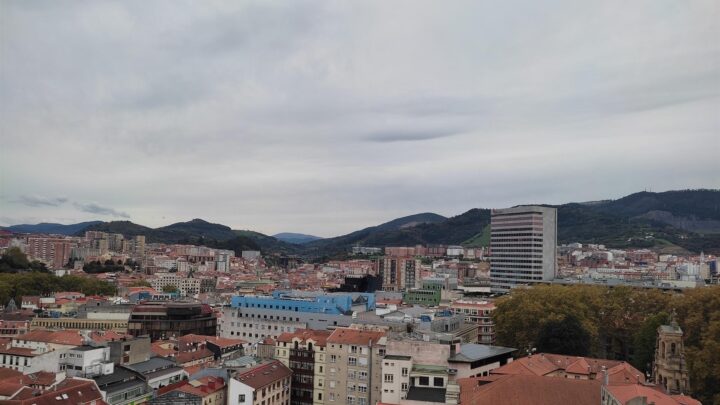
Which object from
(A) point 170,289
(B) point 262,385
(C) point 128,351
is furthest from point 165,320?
(A) point 170,289

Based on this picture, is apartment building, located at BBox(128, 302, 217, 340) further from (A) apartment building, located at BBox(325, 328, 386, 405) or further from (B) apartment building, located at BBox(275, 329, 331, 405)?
(A) apartment building, located at BBox(325, 328, 386, 405)

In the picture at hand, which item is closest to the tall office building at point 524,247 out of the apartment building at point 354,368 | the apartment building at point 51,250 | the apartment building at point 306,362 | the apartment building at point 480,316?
the apartment building at point 480,316

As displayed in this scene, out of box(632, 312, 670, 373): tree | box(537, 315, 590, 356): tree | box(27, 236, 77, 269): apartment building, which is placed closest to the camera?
box(537, 315, 590, 356): tree

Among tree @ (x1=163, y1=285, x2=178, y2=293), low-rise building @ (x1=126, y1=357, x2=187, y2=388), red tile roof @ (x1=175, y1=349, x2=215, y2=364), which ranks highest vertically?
low-rise building @ (x1=126, y1=357, x2=187, y2=388)

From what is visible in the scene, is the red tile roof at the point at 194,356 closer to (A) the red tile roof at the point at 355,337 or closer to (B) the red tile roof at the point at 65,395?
(B) the red tile roof at the point at 65,395

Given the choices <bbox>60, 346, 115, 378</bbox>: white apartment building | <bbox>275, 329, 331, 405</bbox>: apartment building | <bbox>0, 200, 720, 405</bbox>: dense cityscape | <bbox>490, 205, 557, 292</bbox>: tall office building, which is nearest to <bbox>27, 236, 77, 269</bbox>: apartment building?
<bbox>0, 200, 720, 405</bbox>: dense cityscape

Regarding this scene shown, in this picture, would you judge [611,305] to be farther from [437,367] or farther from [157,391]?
[157,391]
